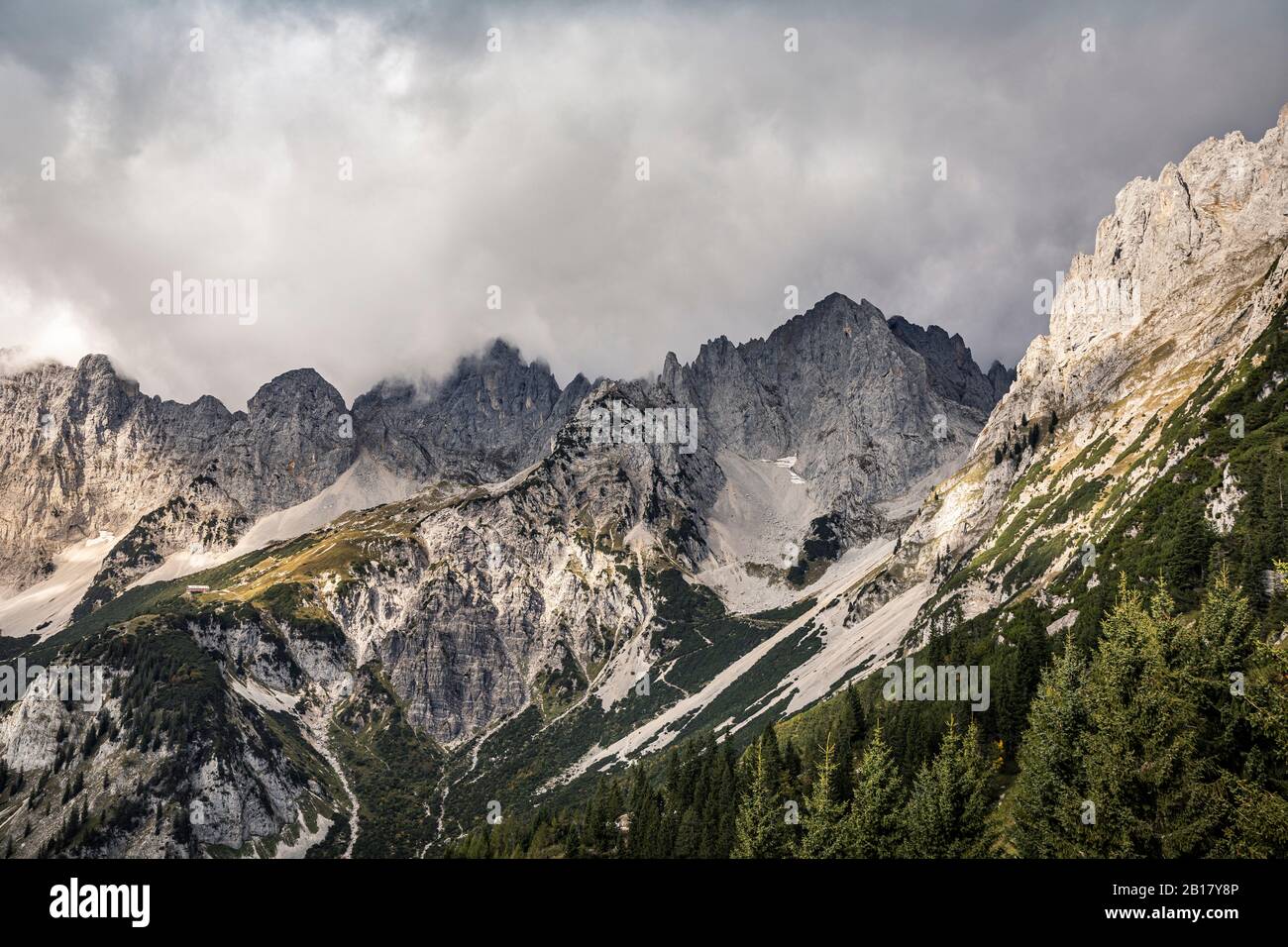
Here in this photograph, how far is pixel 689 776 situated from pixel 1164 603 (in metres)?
108

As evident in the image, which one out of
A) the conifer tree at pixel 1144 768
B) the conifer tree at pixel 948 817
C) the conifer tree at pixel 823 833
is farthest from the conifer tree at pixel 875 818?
the conifer tree at pixel 1144 768

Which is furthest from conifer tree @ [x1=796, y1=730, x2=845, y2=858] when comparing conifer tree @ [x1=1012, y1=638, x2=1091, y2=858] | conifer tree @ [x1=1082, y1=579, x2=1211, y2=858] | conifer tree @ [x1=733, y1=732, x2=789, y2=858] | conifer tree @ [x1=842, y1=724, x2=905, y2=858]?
conifer tree @ [x1=1082, y1=579, x2=1211, y2=858]

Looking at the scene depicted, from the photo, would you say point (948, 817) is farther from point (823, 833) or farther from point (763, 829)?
point (763, 829)

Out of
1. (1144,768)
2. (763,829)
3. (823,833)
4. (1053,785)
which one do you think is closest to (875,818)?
(823,833)

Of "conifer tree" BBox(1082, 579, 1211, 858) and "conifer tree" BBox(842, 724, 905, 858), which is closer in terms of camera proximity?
"conifer tree" BBox(1082, 579, 1211, 858)

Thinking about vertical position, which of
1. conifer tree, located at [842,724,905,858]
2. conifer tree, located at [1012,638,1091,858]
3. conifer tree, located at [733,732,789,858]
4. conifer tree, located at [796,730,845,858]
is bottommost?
conifer tree, located at [733,732,789,858]

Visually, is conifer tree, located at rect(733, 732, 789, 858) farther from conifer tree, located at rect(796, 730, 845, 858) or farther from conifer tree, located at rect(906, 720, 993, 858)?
conifer tree, located at rect(906, 720, 993, 858)

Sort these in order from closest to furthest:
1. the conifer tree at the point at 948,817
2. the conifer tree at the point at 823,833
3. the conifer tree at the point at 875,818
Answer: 1. the conifer tree at the point at 948,817
2. the conifer tree at the point at 875,818
3. the conifer tree at the point at 823,833

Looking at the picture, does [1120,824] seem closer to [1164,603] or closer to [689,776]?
[1164,603]

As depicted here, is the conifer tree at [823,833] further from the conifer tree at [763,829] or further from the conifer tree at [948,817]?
the conifer tree at [763,829]

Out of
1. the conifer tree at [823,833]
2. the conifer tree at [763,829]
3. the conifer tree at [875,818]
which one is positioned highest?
the conifer tree at [875,818]

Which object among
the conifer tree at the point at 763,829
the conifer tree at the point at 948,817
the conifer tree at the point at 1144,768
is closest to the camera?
the conifer tree at the point at 1144,768

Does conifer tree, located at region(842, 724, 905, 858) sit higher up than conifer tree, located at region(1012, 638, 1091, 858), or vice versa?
conifer tree, located at region(1012, 638, 1091, 858)
